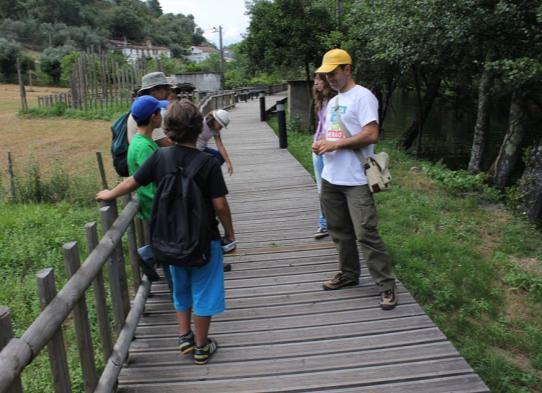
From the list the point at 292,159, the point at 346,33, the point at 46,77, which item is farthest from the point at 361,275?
the point at 46,77

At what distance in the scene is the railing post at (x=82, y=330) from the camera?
2605 millimetres

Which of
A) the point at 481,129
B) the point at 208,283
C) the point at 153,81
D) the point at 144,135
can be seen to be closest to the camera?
the point at 208,283

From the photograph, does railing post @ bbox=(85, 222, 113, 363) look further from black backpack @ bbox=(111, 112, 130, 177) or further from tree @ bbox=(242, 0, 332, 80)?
tree @ bbox=(242, 0, 332, 80)

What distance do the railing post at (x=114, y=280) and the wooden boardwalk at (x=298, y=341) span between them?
0.26 metres

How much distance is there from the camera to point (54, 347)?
90.4 inches

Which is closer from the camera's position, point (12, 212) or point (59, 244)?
point (59, 244)

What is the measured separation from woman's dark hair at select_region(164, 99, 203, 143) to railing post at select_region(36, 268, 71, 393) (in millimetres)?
1050

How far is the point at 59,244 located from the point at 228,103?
757 inches

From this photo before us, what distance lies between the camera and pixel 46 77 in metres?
60.5

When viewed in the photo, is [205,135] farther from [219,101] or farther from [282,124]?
[219,101]

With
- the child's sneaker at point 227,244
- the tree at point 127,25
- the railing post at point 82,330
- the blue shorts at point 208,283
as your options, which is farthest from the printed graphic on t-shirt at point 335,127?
the tree at point 127,25

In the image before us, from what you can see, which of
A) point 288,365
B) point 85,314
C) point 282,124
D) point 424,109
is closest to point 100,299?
point 85,314

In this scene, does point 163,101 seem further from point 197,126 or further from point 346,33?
point 346,33

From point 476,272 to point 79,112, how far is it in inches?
842
